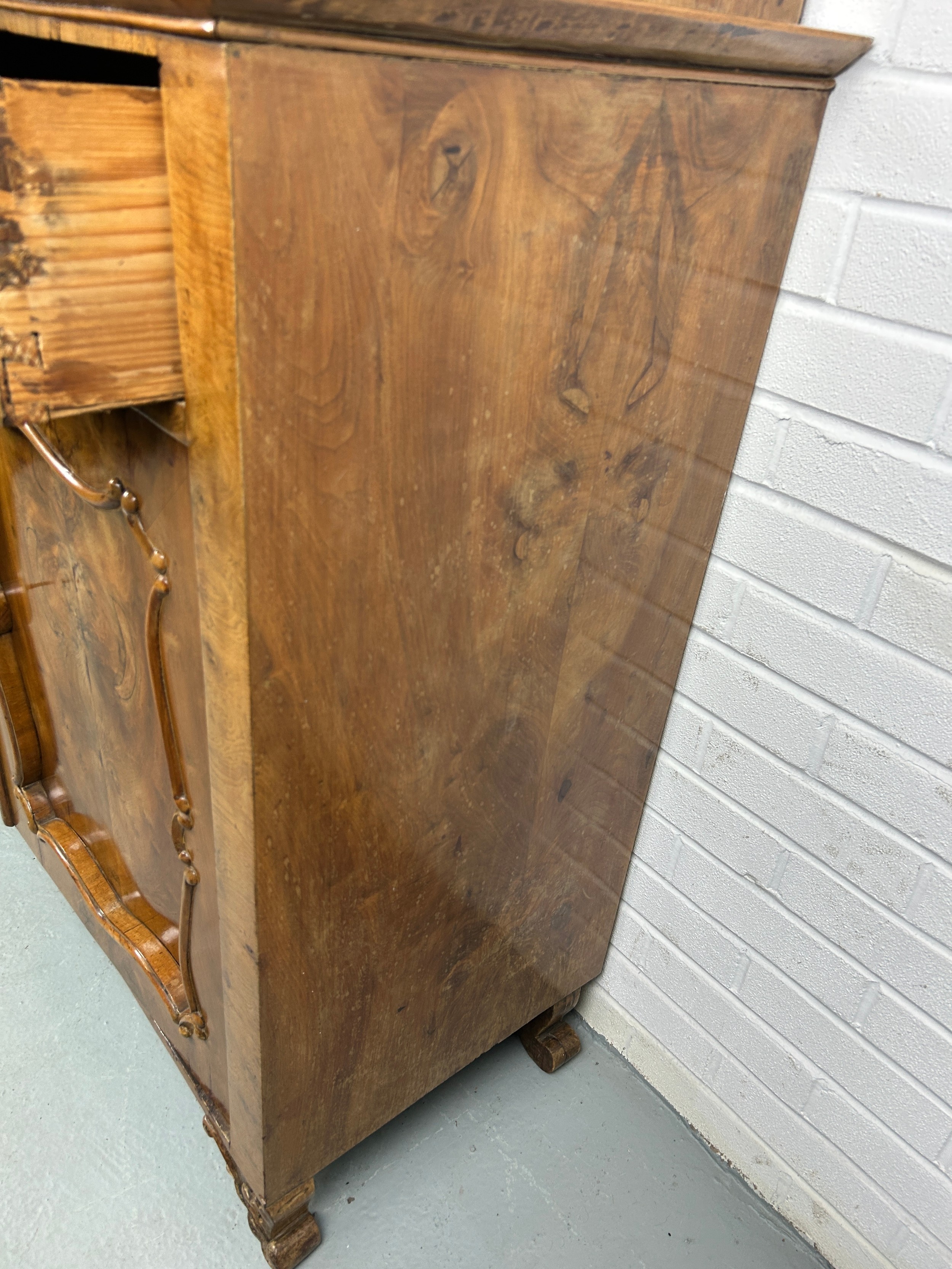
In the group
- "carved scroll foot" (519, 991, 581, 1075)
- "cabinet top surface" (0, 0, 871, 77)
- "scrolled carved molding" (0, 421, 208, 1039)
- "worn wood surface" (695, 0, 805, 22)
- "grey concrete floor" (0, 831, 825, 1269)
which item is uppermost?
"worn wood surface" (695, 0, 805, 22)

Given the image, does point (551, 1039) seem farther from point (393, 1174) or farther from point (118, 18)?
point (118, 18)

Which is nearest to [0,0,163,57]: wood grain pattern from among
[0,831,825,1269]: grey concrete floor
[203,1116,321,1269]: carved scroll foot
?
[203,1116,321,1269]: carved scroll foot

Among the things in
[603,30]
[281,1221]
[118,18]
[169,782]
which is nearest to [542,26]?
[603,30]

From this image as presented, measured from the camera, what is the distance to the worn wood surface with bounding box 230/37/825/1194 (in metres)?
0.58

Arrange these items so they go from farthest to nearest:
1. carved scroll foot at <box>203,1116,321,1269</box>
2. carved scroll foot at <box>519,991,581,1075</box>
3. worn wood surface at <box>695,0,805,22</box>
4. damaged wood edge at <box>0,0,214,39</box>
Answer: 1. carved scroll foot at <box>519,991,581,1075</box>
2. carved scroll foot at <box>203,1116,321,1269</box>
3. worn wood surface at <box>695,0,805,22</box>
4. damaged wood edge at <box>0,0,214,39</box>

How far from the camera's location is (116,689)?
97 cm

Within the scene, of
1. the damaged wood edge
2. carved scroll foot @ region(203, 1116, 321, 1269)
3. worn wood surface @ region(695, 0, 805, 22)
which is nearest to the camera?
the damaged wood edge

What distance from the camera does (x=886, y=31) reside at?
0.77 metres

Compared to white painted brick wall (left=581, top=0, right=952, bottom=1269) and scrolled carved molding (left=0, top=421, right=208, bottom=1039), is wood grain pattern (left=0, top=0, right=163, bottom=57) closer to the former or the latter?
scrolled carved molding (left=0, top=421, right=208, bottom=1039)

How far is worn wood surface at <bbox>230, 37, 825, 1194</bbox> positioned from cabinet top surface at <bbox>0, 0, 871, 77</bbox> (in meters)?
0.02

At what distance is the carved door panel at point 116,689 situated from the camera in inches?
29.6

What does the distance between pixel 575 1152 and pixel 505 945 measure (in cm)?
35

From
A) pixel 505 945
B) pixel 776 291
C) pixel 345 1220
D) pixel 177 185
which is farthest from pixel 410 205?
pixel 345 1220

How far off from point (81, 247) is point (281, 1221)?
1029mm
